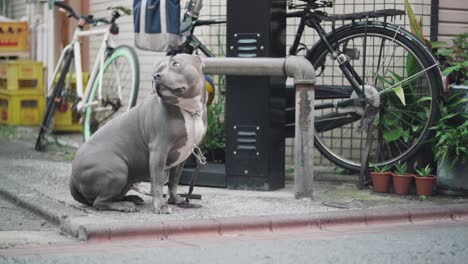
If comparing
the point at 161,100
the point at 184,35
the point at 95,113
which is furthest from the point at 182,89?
the point at 95,113

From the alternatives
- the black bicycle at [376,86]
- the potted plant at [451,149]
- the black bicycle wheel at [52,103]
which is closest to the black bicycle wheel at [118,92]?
the black bicycle wheel at [52,103]

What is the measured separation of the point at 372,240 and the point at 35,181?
149 inches

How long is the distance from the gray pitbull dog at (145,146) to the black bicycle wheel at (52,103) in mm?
4139

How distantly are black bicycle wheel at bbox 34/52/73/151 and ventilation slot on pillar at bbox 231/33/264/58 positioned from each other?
370 centimetres

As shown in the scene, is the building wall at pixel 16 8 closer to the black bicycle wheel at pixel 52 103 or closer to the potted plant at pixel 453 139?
the black bicycle wheel at pixel 52 103

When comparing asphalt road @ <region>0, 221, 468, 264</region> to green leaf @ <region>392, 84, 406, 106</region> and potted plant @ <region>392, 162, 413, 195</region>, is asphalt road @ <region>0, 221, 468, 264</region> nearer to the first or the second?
potted plant @ <region>392, 162, 413, 195</region>

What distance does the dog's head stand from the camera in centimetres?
658

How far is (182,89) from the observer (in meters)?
6.64

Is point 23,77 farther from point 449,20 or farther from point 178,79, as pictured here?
point 178,79

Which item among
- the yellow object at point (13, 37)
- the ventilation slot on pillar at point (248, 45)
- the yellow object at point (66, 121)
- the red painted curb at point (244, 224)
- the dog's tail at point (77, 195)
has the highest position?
the yellow object at point (13, 37)

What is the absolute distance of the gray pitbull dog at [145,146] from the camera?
22.3ft

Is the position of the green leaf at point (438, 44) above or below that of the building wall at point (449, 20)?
below

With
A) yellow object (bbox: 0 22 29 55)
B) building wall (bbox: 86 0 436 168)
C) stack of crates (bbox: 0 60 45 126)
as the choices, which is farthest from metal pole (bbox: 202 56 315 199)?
yellow object (bbox: 0 22 29 55)

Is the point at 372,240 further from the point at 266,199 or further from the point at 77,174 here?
the point at 77,174
